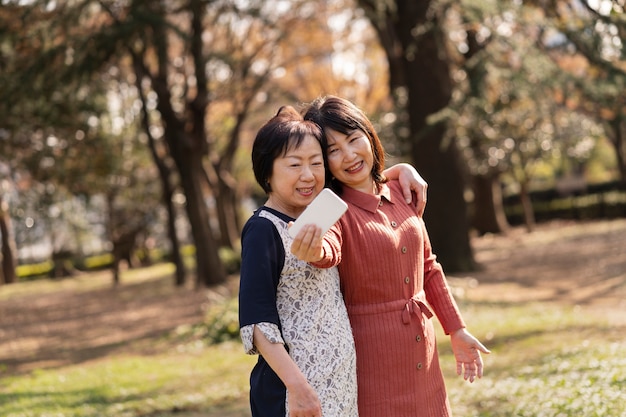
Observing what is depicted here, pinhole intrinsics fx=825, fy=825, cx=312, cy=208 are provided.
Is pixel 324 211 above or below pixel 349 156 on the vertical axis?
below

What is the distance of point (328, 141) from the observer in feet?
10.1

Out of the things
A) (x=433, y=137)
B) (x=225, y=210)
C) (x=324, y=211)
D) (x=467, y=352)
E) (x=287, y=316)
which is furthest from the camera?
(x=225, y=210)

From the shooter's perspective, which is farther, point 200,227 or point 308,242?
point 200,227

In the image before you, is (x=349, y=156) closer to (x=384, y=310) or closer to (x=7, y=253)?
(x=384, y=310)

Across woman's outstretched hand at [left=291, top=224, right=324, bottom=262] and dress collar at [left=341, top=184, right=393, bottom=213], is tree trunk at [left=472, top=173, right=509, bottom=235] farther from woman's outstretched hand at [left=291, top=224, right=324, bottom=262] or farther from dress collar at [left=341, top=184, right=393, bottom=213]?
woman's outstretched hand at [left=291, top=224, right=324, bottom=262]

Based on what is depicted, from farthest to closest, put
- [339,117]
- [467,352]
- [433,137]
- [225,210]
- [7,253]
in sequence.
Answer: [7,253], [225,210], [433,137], [467,352], [339,117]

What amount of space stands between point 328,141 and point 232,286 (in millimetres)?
16995

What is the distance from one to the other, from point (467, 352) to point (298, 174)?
1108 mm

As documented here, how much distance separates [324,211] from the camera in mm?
2566

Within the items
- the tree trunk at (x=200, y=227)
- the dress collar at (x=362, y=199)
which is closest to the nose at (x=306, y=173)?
the dress collar at (x=362, y=199)

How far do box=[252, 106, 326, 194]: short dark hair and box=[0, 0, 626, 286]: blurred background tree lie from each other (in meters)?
0.99

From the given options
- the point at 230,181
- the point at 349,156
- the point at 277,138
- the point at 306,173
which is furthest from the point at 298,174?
the point at 230,181

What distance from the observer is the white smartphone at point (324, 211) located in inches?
101

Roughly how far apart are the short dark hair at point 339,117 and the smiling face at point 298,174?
139 mm
